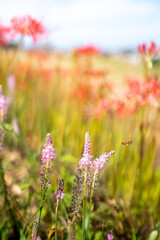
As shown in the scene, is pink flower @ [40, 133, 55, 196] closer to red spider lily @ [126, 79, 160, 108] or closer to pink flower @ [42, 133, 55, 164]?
pink flower @ [42, 133, 55, 164]

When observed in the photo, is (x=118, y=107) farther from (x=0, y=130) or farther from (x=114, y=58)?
(x=114, y=58)

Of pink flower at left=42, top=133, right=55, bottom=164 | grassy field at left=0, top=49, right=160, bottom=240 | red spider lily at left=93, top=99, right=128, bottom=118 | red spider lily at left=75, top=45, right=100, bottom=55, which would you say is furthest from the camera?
red spider lily at left=75, top=45, right=100, bottom=55

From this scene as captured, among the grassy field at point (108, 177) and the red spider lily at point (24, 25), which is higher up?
the red spider lily at point (24, 25)

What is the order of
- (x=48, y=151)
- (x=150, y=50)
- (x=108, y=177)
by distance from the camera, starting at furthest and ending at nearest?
(x=108, y=177) → (x=150, y=50) → (x=48, y=151)

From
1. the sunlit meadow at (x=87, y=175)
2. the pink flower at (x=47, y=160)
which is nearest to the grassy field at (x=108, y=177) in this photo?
the sunlit meadow at (x=87, y=175)

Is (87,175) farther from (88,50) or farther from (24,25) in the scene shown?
(88,50)

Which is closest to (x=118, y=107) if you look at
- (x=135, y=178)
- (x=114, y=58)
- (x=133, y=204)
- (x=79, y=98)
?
(x=135, y=178)

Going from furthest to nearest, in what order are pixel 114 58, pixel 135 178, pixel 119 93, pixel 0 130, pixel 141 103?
pixel 114 58
pixel 135 178
pixel 119 93
pixel 141 103
pixel 0 130

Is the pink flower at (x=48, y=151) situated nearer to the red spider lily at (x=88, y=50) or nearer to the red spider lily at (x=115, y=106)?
the red spider lily at (x=115, y=106)

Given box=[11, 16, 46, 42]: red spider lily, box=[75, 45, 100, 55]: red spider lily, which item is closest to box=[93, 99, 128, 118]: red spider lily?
box=[11, 16, 46, 42]: red spider lily

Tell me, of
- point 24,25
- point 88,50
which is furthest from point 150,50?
point 88,50

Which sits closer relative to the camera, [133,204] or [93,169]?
[93,169]
